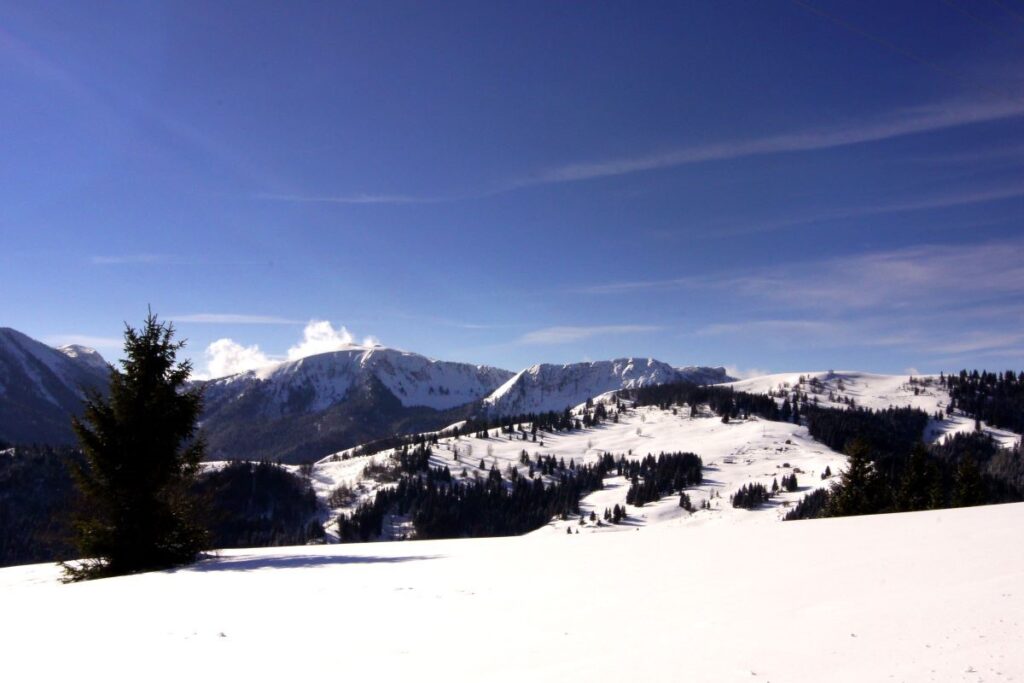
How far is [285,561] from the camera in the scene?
15.9 metres

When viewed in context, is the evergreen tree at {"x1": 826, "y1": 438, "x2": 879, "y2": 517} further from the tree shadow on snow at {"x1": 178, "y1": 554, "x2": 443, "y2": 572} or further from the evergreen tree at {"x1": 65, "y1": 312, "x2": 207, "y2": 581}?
the evergreen tree at {"x1": 65, "y1": 312, "x2": 207, "y2": 581}

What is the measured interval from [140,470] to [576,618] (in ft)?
55.0

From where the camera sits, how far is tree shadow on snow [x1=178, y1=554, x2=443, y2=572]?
14828 mm

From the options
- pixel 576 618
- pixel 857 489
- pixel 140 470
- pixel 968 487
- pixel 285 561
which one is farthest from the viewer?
pixel 968 487

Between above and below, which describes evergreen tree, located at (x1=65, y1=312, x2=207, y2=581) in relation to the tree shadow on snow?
above

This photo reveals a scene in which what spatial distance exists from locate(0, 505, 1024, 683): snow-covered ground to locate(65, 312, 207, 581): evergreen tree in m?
5.36

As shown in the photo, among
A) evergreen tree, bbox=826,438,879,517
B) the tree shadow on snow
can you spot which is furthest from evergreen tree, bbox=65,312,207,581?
evergreen tree, bbox=826,438,879,517

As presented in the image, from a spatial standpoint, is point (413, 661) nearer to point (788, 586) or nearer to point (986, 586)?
point (788, 586)

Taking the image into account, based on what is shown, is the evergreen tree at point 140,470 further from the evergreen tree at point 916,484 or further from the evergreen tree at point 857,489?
the evergreen tree at point 916,484

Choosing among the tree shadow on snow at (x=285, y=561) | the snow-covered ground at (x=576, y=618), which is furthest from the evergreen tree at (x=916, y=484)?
the tree shadow on snow at (x=285, y=561)

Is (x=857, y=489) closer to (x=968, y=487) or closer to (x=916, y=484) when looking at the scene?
(x=916, y=484)

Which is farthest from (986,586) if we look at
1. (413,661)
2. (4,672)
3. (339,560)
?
(339,560)

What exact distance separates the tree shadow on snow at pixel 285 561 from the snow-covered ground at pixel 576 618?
3.34 ft

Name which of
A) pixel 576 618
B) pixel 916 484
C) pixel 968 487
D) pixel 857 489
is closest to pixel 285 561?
pixel 576 618
